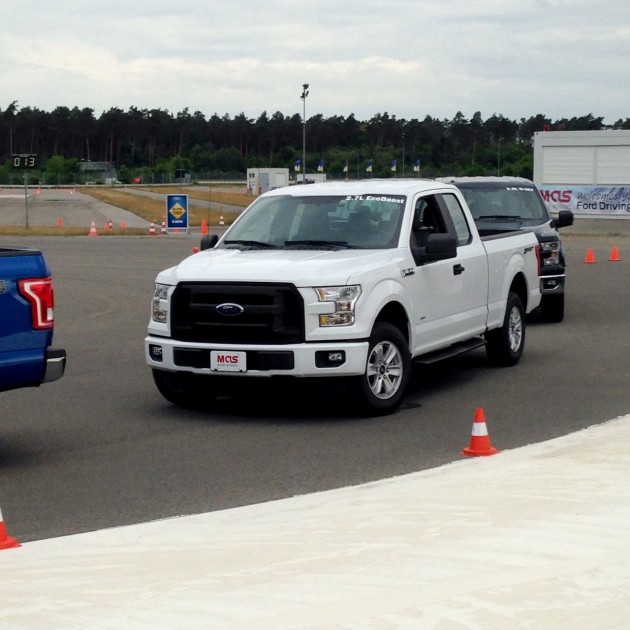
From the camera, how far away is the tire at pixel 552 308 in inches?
715

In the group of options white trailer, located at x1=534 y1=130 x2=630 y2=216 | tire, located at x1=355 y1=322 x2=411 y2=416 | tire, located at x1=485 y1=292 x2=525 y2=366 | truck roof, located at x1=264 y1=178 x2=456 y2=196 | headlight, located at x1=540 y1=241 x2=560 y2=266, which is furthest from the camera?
white trailer, located at x1=534 y1=130 x2=630 y2=216

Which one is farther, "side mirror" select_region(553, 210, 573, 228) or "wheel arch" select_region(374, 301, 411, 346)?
"side mirror" select_region(553, 210, 573, 228)

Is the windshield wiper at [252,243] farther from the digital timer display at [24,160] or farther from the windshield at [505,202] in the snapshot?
the digital timer display at [24,160]

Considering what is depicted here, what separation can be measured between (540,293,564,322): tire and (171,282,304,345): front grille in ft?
27.7

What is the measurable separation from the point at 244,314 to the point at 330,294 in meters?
0.71

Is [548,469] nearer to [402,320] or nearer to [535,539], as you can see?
[535,539]

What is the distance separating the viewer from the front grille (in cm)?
1032

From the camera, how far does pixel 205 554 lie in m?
6.03

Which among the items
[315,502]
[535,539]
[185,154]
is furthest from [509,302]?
[185,154]

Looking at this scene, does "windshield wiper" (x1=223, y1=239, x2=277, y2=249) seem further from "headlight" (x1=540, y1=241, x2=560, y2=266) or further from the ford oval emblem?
"headlight" (x1=540, y1=241, x2=560, y2=266)

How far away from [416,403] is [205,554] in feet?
18.8

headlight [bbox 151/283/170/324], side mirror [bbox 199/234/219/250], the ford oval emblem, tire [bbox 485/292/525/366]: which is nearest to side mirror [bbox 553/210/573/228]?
tire [bbox 485/292/525/366]

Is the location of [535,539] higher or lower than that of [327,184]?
lower

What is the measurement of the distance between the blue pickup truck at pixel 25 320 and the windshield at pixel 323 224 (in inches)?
132
